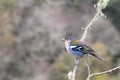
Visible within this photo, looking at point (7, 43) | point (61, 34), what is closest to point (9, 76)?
point (7, 43)

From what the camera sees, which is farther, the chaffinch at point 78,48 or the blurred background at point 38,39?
the blurred background at point 38,39

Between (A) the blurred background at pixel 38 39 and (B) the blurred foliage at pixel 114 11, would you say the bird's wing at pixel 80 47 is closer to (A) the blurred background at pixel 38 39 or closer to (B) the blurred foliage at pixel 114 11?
(A) the blurred background at pixel 38 39

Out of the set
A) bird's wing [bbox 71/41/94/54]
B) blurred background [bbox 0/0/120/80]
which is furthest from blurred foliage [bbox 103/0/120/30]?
bird's wing [bbox 71/41/94/54]

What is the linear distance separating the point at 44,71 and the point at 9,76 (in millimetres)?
2489

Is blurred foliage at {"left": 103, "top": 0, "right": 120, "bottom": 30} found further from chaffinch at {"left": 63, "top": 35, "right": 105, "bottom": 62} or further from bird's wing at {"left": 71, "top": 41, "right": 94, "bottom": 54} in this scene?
bird's wing at {"left": 71, "top": 41, "right": 94, "bottom": 54}

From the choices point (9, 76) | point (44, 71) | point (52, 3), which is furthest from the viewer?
point (52, 3)

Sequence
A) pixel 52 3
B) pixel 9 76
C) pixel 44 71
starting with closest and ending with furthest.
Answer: pixel 9 76 → pixel 44 71 → pixel 52 3

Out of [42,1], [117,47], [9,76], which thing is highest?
[42,1]

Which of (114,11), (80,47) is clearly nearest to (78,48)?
(80,47)

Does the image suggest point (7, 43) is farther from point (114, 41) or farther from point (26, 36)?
point (114, 41)

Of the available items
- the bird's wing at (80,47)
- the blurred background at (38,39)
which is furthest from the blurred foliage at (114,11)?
the bird's wing at (80,47)

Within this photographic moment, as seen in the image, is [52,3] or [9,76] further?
[52,3]

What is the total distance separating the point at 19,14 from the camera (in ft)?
89.6

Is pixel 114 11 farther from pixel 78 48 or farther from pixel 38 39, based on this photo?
pixel 78 48
